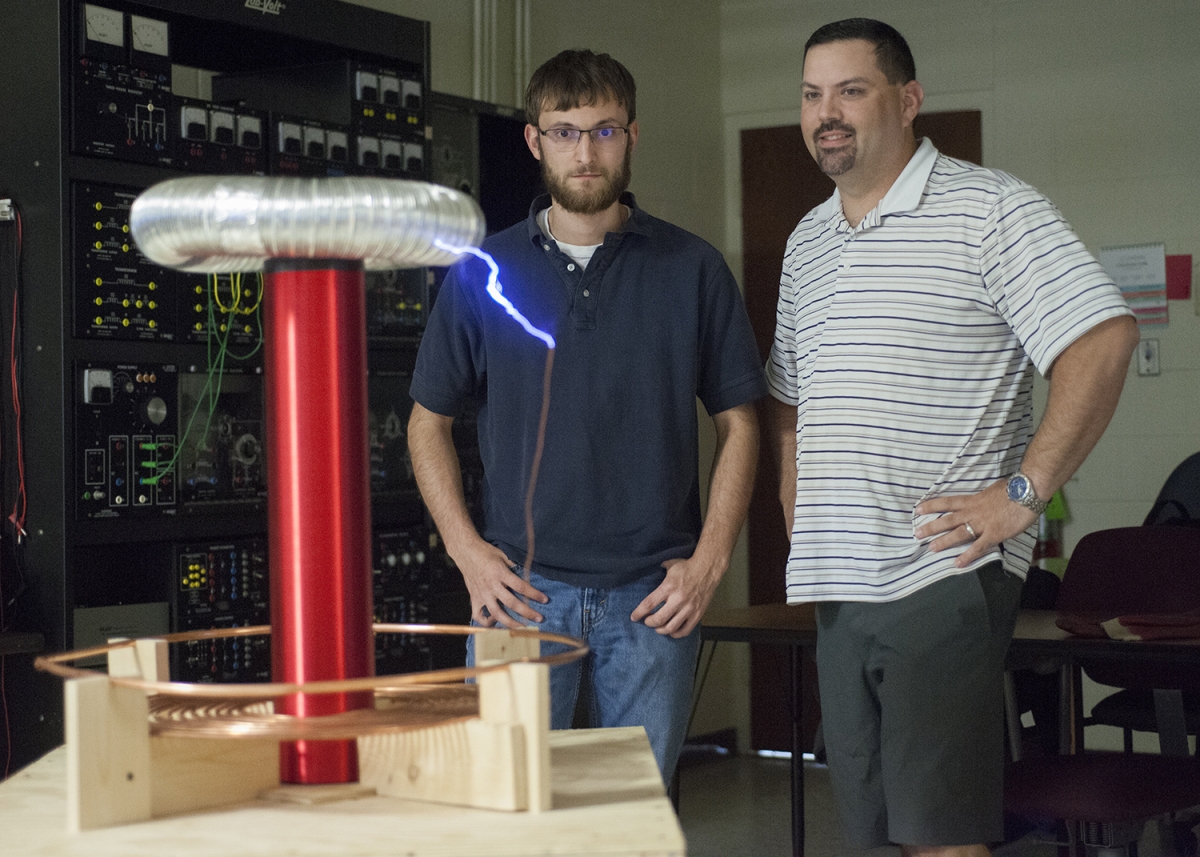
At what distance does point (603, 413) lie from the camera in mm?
1939

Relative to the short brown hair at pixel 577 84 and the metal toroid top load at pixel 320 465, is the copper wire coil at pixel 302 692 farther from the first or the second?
the short brown hair at pixel 577 84

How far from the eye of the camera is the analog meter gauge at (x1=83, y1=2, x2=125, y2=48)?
98.0 inches

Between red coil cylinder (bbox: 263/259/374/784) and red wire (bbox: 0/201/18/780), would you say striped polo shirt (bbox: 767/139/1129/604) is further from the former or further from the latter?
red wire (bbox: 0/201/18/780)

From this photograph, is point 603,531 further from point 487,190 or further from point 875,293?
point 487,190

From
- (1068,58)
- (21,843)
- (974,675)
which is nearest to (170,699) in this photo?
(21,843)

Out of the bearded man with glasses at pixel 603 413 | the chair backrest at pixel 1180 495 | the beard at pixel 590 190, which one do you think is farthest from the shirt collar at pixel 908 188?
the chair backrest at pixel 1180 495

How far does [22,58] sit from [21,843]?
1.94m

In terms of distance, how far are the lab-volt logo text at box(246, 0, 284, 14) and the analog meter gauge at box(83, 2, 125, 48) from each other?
0.29 m

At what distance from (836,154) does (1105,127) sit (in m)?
3.26

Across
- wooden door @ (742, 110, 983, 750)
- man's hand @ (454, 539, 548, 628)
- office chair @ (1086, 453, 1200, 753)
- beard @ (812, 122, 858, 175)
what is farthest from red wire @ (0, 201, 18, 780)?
wooden door @ (742, 110, 983, 750)

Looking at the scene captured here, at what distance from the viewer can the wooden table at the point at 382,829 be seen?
92 centimetres

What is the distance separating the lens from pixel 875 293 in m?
1.94

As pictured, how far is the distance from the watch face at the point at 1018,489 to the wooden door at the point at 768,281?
3301mm

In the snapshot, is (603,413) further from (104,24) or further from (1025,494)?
(104,24)
